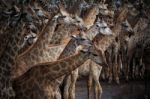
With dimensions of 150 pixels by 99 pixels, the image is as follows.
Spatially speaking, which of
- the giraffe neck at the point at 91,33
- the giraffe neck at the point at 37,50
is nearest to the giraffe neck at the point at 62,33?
the giraffe neck at the point at 91,33

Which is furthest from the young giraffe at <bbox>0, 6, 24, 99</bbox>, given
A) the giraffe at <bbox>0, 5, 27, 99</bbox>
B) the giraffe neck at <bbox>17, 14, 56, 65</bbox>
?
the giraffe neck at <bbox>17, 14, 56, 65</bbox>

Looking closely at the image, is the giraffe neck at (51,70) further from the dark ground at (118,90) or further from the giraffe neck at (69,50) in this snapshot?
the dark ground at (118,90)

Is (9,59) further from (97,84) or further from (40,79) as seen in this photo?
(97,84)

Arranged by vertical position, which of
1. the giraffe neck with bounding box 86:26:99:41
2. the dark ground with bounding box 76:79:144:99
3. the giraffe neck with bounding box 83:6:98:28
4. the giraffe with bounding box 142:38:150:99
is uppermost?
the giraffe neck with bounding box 83:6:98:28

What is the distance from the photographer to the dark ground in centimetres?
1209

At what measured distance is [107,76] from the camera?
13258 mm

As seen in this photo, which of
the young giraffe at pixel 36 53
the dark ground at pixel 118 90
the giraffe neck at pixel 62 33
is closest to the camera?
the young giraffe at pixel 36 53

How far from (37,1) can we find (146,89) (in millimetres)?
5748

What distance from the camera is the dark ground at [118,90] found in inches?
476

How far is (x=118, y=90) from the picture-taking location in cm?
1273

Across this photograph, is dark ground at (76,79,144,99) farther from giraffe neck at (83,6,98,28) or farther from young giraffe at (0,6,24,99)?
young giraffe at (0,6,24,99)

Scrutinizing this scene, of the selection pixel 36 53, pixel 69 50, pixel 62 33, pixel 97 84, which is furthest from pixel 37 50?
pixel 97 84

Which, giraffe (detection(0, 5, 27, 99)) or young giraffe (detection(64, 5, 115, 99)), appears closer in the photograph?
→ giraffe (detection(0, 5, 27, 99))

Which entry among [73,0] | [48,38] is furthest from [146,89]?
[73,0]
